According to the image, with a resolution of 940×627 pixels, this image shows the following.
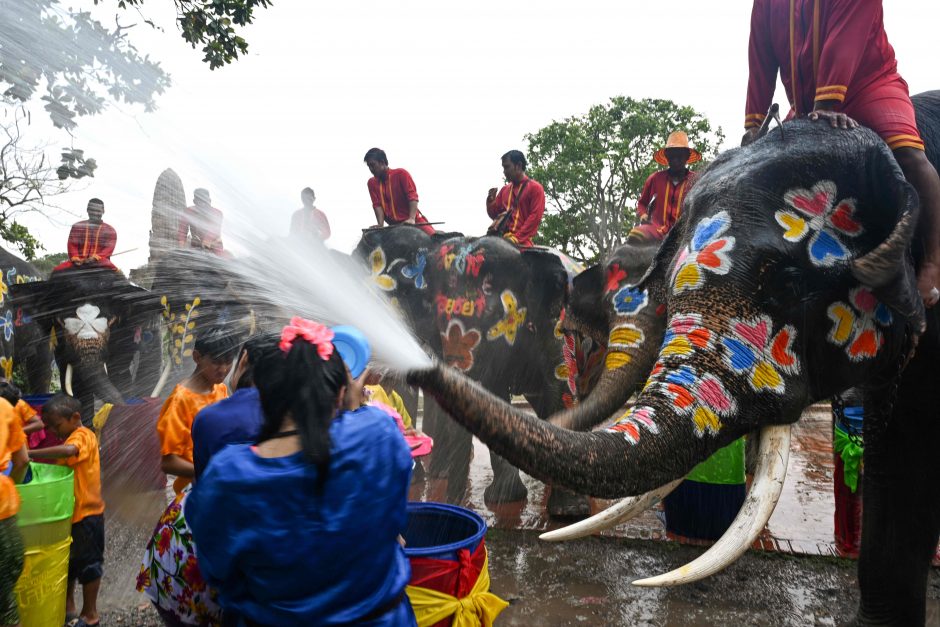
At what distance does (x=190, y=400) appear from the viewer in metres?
3.47

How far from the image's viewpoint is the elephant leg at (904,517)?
3.37m

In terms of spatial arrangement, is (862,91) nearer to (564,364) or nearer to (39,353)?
(564,364)

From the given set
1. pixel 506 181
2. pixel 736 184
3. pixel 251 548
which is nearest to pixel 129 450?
pixel 506 181

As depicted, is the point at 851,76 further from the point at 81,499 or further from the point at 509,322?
the point at 509,322

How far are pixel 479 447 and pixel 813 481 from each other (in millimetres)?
4572

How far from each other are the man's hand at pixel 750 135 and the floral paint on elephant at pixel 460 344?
4152 mm

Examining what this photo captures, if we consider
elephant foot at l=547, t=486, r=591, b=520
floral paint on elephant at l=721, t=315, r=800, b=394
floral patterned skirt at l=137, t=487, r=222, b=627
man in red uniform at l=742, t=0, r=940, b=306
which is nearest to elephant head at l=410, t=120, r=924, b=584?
floral paint on elephant at l=721, t=315, r=800, b=394

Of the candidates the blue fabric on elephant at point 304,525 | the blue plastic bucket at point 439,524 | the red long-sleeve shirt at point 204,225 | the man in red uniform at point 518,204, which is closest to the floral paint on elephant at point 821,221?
the blue fabric on elephant at point 304,525

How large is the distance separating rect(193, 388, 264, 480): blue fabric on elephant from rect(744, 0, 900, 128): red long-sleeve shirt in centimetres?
253

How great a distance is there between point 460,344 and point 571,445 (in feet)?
17.1

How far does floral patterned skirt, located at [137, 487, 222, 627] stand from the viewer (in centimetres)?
247

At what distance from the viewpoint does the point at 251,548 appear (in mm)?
1857

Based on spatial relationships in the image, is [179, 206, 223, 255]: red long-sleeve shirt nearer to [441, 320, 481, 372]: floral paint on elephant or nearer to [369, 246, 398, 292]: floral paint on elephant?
[441, 320, 481, 372]: floral paint on elephant

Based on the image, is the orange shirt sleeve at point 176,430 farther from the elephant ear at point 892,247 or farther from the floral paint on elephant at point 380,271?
the floral paint on elephant at point 380,271
